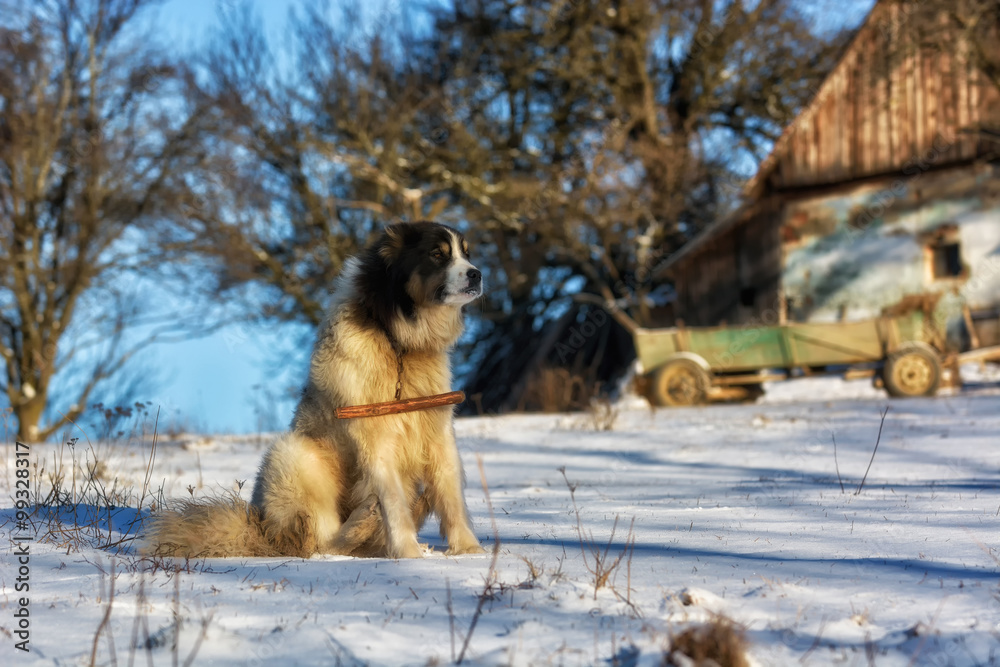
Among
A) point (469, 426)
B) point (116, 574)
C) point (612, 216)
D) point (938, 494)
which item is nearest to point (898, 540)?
point (938, 494)

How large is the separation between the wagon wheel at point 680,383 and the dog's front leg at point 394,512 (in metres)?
11.5

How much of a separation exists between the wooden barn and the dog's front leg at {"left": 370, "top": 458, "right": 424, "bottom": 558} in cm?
1739

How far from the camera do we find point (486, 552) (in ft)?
14.2

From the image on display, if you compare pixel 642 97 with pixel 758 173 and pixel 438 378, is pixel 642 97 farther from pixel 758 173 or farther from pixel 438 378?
pixel 438 378

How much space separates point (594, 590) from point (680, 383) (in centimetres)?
1254

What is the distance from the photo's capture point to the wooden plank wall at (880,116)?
62.5 feet

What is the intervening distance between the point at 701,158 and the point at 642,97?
9.13ft

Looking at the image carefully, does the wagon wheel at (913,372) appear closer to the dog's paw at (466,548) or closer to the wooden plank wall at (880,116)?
the wooden plank wall at (880,116)

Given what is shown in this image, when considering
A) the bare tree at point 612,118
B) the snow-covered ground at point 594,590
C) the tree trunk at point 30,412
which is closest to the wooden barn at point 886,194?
the bare tree at point 612,118

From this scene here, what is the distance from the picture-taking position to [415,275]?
15.0 feet

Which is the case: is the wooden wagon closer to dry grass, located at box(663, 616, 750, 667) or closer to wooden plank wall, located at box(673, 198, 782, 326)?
wooden plank wall, located at box(673, 198, 782, 326)

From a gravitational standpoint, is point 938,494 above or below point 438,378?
below

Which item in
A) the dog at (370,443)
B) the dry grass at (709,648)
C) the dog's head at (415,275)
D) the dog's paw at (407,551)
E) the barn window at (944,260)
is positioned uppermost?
the barn window at (944,260)

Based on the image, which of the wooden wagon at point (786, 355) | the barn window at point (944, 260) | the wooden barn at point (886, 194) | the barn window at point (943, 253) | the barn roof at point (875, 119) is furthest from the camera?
the barn window at point (944, 260)
